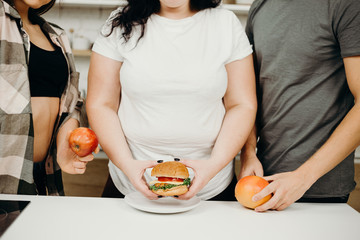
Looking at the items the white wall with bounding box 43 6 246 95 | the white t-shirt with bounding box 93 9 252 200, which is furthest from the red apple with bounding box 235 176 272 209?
the white wall with bounding box 43 6 246 95

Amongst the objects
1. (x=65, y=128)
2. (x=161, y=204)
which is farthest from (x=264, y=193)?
(x=65, y=128)

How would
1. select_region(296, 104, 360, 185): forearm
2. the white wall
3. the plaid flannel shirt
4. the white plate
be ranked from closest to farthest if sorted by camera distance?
1. the white plate
2. select_region(296, 104, 360, 185): forearm
3. the plaid flannel shirt
4. the white wall

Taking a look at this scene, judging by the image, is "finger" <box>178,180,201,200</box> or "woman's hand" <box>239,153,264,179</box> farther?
"woman's hand" <box>239,153,264,179</box>

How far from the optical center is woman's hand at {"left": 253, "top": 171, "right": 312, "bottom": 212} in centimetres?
102

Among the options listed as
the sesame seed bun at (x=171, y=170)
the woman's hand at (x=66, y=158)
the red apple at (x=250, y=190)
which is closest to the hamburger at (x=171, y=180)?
the sesame seed bun at (x=171, y=170)

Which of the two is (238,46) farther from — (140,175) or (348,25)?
(140,175)

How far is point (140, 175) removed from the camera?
1.06 meters

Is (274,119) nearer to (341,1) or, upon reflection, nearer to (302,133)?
(302,133)

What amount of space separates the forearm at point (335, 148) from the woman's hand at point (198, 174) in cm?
28

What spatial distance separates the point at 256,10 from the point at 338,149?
2.20ft

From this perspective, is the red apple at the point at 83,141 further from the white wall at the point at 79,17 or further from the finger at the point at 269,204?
the white wall at the point at 79,17

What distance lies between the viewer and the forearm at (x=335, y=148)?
1.08 meters

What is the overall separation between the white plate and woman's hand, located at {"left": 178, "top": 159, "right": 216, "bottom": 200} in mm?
28

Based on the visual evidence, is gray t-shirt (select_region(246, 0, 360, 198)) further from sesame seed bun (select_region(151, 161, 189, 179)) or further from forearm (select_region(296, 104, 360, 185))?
sesame seed bun (select_region(151, 161, 189, 179))
